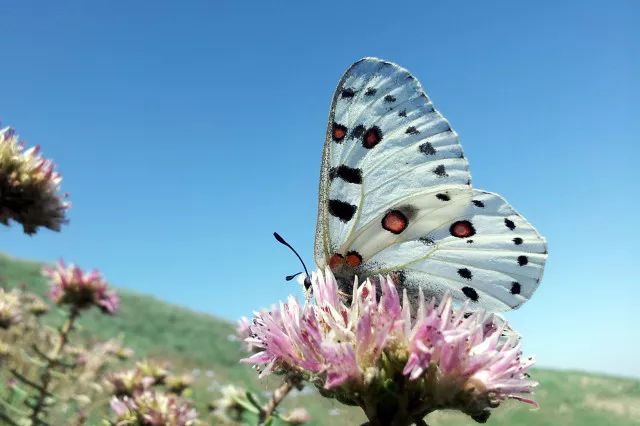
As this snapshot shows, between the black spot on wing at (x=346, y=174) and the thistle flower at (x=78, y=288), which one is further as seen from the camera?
the thistle flower at (x=78, y=288)

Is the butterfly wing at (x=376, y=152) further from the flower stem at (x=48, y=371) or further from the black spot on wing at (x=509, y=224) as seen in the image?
the flower stem at (x=48, y=371)

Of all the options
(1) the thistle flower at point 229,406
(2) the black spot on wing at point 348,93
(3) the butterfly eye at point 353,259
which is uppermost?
(2) the black spot on wing at point 348,93

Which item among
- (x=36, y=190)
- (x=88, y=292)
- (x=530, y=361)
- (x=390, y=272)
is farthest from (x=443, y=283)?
(x=88, y=292)

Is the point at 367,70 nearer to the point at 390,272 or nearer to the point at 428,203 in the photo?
the point at 428,203

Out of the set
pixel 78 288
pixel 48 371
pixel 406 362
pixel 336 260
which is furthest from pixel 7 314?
pixel 406 362

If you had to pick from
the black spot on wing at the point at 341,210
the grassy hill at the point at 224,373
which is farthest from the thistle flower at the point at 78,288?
the black spot on wing at the point at 341,210
